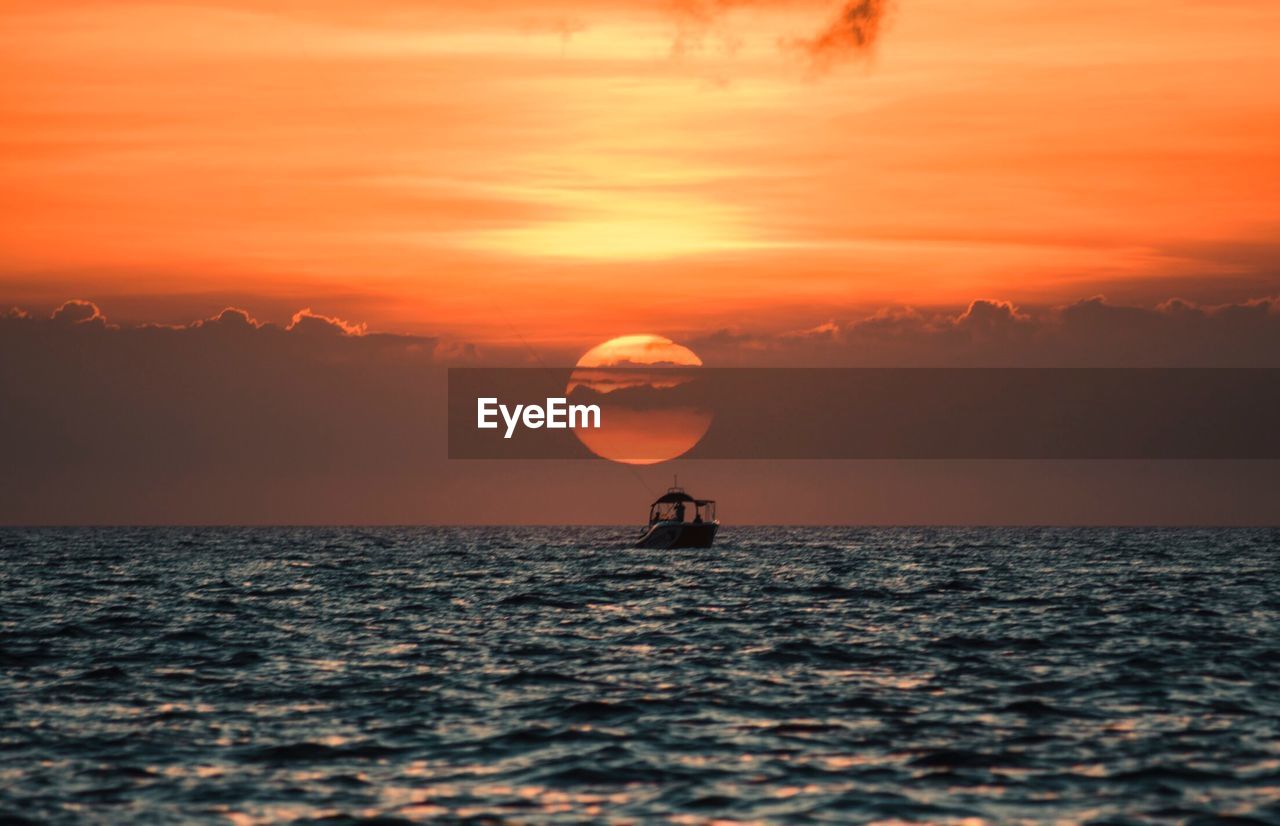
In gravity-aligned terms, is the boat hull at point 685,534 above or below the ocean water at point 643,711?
below

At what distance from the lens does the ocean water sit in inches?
830

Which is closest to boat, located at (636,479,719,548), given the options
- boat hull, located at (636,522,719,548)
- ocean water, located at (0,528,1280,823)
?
boat hull, located at (636,522,719,548)

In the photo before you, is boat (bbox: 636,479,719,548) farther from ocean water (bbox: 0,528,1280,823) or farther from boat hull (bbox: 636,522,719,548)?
ocean water (bbox: 0,528,1280,823)

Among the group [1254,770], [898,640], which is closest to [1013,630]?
[898,640]

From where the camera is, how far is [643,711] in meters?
29.1

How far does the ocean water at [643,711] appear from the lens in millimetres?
21094

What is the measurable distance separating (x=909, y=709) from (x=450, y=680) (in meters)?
10.8

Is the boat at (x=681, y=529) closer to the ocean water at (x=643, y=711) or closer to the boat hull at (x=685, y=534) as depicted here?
the boat hull at (x=685, y=534)

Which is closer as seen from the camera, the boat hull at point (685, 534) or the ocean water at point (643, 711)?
the ocean water at point (643, 711)

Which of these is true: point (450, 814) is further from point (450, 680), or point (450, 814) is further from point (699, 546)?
point (699, 546)

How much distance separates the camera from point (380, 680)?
3391cm

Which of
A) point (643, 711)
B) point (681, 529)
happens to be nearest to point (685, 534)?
point (681, 529)


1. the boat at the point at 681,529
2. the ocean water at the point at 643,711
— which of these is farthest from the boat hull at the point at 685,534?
the ocean water at the point at 643,711

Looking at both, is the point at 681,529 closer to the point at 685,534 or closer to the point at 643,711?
the point at 685,534
